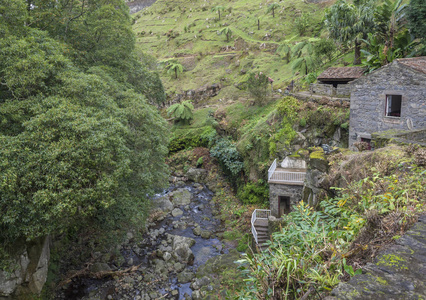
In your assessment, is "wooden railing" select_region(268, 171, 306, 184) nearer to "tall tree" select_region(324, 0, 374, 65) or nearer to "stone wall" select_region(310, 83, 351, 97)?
"stone wall" select_region(310, 83, 351, 97)

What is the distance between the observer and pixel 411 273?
9.48ft

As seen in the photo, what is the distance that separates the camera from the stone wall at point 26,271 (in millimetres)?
10086

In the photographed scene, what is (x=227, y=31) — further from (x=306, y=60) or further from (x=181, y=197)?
(x=181, y=197)

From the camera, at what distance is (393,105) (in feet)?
46.9

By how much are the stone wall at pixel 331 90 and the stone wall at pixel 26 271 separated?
20156 mm

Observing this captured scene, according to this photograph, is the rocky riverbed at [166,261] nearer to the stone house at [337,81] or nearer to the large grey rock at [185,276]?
the large grey rock at [185,276]

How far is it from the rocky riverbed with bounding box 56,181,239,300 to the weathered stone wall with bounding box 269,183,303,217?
12.8 feet

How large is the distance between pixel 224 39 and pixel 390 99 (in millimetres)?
46008

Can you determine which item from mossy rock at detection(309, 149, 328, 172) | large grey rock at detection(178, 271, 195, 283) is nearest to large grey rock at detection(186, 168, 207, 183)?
large grey rock at detection(178, 271, 195, 283)

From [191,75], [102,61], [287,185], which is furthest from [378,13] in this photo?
[191,75]

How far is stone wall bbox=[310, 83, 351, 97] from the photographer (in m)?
18.8

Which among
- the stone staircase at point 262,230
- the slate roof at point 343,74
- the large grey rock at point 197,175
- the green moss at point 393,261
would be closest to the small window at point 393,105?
the slate roof at point 343,74

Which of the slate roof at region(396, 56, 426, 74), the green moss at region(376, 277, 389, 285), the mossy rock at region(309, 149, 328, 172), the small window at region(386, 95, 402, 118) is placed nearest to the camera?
the green moss at region(376, 277, 389, 285)

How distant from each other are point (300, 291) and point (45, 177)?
332 inches
